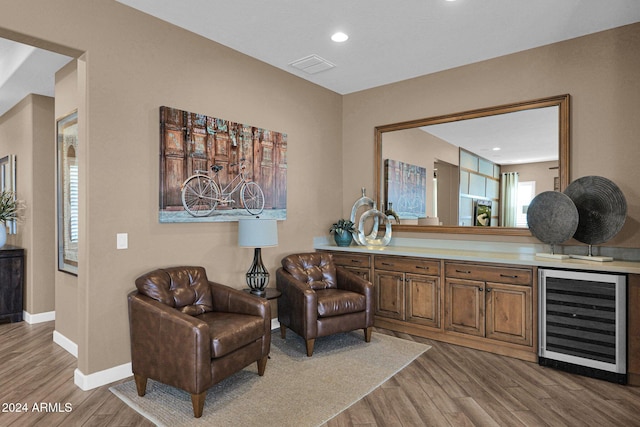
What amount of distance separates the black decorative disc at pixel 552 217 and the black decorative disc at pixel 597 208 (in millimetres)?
205

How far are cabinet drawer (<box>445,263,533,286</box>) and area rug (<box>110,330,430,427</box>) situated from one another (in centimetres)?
79

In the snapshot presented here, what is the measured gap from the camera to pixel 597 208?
337 cm

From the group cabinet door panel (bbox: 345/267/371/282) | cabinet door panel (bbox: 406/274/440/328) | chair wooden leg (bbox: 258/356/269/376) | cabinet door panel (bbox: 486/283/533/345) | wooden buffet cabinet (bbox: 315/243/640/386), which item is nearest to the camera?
chair wooden leg (bbox: 258/356/269/376)

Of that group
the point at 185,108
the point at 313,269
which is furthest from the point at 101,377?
the point at 185,108

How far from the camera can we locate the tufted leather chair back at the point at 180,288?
9.54 ft

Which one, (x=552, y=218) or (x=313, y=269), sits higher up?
(x=552, y=218)

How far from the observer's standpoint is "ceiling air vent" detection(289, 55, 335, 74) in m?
4.18

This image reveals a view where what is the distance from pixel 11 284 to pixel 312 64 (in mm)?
4445

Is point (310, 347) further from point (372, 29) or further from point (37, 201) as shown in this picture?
point (37, 201)

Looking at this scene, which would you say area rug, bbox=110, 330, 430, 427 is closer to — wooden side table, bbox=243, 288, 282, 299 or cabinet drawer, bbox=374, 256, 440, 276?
wooden side table, bbox=243, 288, 282, 299

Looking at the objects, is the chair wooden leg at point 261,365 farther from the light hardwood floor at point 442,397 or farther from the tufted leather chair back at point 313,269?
the tufted leather chair back at point 313,269

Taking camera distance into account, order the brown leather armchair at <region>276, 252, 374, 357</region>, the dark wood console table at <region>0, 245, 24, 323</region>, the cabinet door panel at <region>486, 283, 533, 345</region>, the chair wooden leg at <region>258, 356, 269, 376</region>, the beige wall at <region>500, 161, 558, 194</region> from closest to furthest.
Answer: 1. the chair wooden leg at <region>258, 356, 269, 376</region>
2. the cabinet door panel at <region>486, 283, 533, 345</region>
3. the brown leather armchair at <region>276, 252, 374, 357</region>
4. the beige wall at <region>500, 161, 558, 194</region>
5. the dark wood console table at <region>0, 245, 24, 323</region>

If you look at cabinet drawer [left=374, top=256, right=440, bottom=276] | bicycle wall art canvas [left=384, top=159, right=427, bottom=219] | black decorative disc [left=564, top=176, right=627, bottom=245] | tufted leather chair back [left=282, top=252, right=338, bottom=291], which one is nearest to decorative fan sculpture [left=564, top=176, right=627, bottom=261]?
black decorative disc [left=564, top=176, right=627, bottom=245]

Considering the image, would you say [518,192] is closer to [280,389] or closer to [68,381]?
[280,389]
